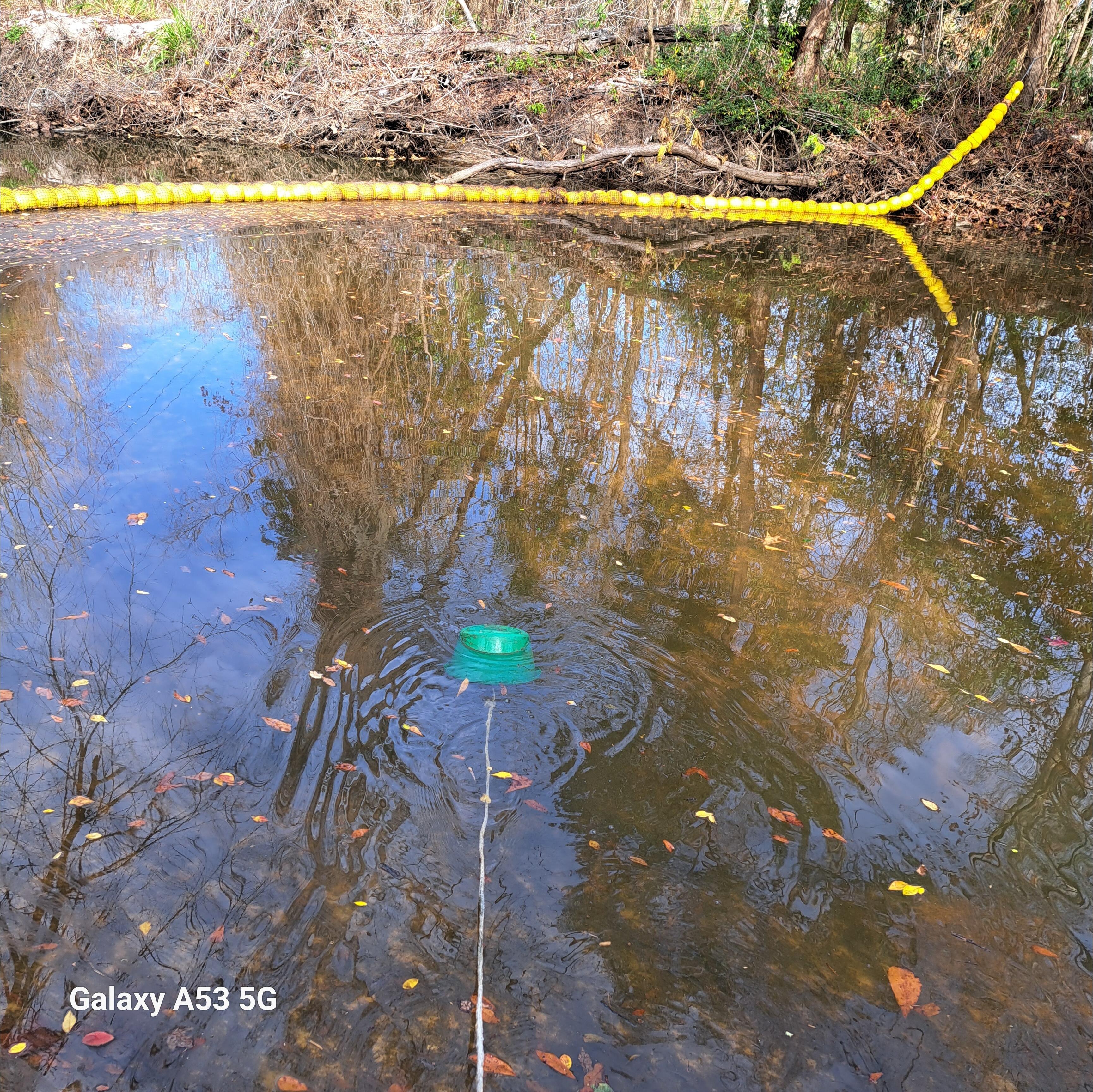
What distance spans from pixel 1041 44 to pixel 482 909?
19916 mm

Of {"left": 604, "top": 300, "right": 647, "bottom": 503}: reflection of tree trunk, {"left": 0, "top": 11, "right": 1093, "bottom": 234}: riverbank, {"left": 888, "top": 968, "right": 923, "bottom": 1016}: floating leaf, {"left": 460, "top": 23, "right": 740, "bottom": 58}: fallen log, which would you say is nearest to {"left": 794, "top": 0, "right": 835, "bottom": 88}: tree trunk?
{"left": 0, "top": 11, "right": 1093, "bottom": 234}: riverbank

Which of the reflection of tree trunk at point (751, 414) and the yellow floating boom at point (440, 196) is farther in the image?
the yellow floating boom at point (440, 196)

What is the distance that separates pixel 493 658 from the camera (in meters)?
3.72

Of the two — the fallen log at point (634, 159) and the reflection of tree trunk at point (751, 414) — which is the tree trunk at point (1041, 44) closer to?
the fallen log at point (634, 159)

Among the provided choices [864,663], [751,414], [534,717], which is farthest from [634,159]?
[534,717]

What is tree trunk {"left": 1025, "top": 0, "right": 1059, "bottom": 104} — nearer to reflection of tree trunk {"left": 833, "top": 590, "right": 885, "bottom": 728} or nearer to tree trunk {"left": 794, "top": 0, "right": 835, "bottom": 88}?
tree trunk {"left": 794, "top": 0, "right": 835, "bottom": 88}

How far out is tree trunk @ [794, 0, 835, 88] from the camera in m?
16.8

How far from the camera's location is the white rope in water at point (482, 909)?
7.13 ft

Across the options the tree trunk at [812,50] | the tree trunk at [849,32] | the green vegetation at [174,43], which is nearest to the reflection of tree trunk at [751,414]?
the tree trunk at [812,50]

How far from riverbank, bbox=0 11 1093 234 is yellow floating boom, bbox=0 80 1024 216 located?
38 centimetres

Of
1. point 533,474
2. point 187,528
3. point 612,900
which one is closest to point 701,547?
point 533,474

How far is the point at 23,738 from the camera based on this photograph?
3090 millimetres

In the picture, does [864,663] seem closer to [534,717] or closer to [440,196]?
[534,717]

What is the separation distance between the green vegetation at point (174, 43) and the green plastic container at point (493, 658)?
2037cm
